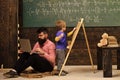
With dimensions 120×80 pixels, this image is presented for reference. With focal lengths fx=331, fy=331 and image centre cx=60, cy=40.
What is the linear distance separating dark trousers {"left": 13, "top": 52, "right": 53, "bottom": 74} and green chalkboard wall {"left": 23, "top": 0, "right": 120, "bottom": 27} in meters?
1.66

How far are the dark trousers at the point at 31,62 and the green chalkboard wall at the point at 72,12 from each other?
166cm

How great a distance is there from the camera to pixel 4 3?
23.2 feet

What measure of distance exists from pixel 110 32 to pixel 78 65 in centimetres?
102

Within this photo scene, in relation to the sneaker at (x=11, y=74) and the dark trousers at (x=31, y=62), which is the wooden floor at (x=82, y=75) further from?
the dark trousers at (x=31, y=62)

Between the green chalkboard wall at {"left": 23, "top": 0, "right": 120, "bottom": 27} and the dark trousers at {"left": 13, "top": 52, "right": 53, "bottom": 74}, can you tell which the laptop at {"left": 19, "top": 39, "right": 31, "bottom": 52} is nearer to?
the dark trousers at {"left": 13, "top": 52, "right": 53, "bottom": 74}

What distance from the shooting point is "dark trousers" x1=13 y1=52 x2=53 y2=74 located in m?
5.80

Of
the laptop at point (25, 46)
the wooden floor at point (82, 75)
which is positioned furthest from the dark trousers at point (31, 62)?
the wooden floor at point (82, 75)

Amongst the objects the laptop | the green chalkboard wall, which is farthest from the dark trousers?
the green chalkboard wall

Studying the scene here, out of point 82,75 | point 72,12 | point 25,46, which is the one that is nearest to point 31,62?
point 25,46

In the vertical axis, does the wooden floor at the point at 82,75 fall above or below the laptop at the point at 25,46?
below

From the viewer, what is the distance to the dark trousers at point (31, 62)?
228 inches

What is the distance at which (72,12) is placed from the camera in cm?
740

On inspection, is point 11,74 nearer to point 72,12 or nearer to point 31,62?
point 31,62

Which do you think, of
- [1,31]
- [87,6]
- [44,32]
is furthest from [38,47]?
[87,6]
